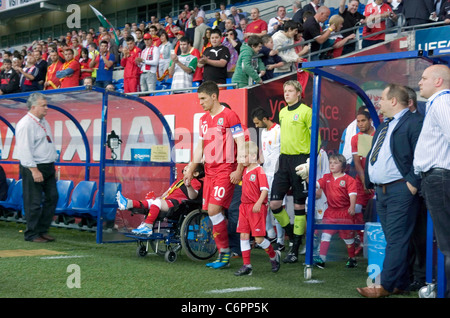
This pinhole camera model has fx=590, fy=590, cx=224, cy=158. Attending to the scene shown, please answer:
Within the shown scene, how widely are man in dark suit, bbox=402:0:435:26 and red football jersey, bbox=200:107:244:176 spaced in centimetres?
603

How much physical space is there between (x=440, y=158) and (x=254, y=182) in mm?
2252

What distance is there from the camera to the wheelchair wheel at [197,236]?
6.78 metres

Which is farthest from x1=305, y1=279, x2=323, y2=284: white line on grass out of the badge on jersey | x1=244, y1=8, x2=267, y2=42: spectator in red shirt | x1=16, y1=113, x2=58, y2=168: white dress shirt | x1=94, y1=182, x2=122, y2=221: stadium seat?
x1=244, y1=8, x2=267, y2=42: spectator in red shirt

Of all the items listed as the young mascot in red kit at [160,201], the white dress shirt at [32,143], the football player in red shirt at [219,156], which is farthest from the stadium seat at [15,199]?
the football player in red shirt at [219,156]

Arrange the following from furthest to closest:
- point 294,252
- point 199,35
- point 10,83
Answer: point 10,83 < point 199,35 < point 294,252

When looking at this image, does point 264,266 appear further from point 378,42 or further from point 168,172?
point 378,42

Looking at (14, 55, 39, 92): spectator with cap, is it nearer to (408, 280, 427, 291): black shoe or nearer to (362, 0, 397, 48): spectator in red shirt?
(362, 0, 397, 48): spectator in red shirt

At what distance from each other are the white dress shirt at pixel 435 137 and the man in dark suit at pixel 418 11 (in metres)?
6.87

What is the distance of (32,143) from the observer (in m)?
8.50

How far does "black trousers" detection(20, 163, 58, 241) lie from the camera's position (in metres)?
8.59

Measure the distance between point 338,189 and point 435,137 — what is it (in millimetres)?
2069

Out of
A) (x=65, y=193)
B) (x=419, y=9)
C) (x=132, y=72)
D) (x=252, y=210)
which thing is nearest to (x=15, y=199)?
(x=65, y=193)

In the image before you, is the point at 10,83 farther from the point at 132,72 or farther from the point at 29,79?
the point at 132,72

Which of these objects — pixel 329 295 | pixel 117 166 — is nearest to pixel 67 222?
pixel 117 166
